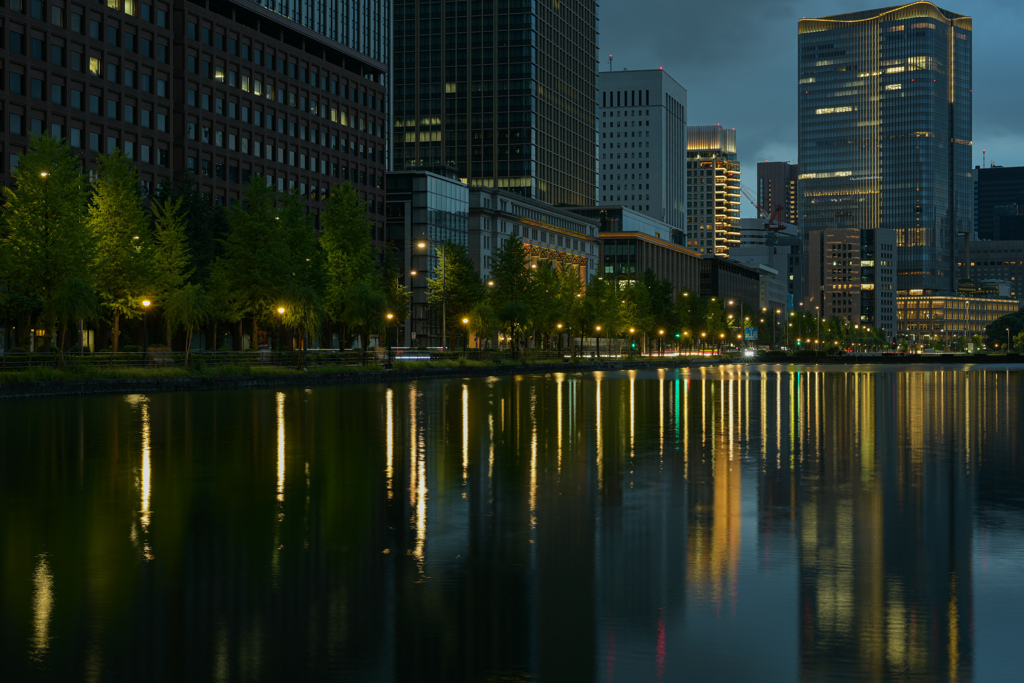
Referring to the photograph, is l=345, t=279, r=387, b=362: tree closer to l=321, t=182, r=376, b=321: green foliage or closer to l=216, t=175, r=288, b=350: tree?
l=321, t=182, r=376, b=321: green foliage

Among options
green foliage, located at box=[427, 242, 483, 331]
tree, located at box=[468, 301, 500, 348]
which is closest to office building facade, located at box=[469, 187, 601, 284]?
green foliage, located at box=[427, 242, 483, 331]

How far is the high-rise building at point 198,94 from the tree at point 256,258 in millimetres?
17902

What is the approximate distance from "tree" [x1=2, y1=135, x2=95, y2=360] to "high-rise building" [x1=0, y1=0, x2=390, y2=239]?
27222mm

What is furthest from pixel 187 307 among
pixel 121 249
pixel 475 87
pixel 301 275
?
pixel 475 87

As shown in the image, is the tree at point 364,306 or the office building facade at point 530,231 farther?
the office building facade at point 530,231

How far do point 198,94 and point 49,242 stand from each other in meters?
52.7

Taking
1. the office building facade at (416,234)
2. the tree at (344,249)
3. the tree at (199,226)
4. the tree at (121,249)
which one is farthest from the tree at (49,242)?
the office building facade at (416,234)

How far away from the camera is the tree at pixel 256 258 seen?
72.1 m

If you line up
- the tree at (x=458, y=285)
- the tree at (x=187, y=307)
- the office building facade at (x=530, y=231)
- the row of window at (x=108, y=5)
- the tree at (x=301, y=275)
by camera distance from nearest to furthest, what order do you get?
the tree at (x=187, y=307), the tree at (x=301, y=275), the row of window at (x=108, y=5), the tree at (x=458, y=285), the office building facade at (x=530, y=231)

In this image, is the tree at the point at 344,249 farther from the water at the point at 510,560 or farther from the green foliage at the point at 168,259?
the water at the point at 510,560

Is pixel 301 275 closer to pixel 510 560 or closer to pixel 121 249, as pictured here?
pixel 121 249

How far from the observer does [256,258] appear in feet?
242

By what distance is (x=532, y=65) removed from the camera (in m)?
194

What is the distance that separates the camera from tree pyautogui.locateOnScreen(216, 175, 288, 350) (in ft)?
236
